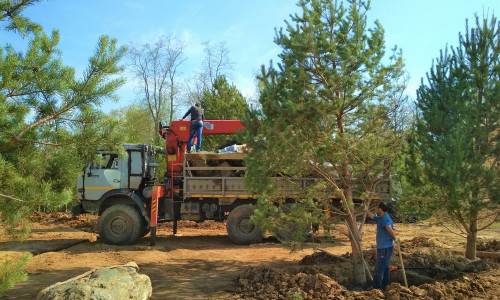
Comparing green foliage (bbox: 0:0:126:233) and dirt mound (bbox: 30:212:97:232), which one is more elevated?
green foliage (bbox: 0:0:126:233)

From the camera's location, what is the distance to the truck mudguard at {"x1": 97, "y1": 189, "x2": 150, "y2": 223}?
10844mm

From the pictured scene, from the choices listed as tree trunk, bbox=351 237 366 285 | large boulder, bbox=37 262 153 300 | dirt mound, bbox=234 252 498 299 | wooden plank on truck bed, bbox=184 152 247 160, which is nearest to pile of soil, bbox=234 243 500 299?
dirt mound, bbox=234 252 498 299

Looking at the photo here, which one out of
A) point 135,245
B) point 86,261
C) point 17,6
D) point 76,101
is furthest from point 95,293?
point 135,245

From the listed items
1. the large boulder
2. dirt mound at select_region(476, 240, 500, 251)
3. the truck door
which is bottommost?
dirt mound at select_region(476, 240, 500, 251)

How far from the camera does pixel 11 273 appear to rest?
3.49 metres

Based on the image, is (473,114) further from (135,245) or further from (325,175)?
Answer: (135,245)

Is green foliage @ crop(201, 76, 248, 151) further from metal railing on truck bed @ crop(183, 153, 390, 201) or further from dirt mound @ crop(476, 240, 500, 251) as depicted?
dirt mound @ crop(476, 240, 500, 251)

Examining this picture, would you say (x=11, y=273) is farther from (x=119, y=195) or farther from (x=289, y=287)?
(x=119, y=195)

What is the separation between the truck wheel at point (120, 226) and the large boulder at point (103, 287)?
483cm

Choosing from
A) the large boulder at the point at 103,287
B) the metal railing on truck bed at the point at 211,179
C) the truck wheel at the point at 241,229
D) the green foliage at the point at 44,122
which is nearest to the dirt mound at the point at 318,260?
the truck wheel at the point at 241,229

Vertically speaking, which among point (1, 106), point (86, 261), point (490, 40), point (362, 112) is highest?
point (490, 40)

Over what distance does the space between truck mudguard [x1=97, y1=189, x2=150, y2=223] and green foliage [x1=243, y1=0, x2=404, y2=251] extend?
5.42 metres

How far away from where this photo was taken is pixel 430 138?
7617mm

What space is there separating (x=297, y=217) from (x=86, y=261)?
5531 mm
